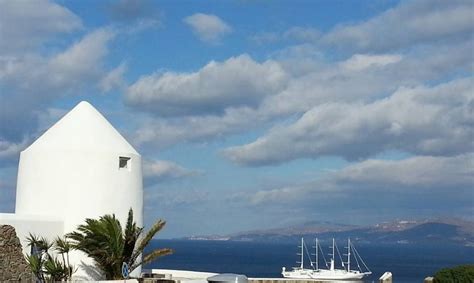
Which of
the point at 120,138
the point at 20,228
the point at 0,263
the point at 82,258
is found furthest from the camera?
the point at 120,138

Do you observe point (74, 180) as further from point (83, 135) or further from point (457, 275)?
point (457, 275)

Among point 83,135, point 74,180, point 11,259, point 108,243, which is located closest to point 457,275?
point 108,243

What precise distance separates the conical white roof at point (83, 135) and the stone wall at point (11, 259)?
4575 mm

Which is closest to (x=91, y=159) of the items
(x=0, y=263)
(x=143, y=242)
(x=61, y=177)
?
(x=61, y=177)

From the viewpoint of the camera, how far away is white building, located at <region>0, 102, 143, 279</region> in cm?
2447

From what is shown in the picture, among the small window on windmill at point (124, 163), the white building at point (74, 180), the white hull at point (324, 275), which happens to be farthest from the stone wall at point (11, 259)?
the white hull at point (324, 275)

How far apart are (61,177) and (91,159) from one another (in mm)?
1187

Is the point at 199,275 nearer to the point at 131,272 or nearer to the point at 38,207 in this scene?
the point at 131,272

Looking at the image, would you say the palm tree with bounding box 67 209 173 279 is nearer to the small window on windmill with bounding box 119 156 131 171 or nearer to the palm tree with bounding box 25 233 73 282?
the palm tree with bounding box 25 233 73 282

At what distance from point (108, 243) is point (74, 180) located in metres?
2.70

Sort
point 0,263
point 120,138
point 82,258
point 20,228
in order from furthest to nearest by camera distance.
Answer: point 120,138
point 82,258
point 20,228
point 0,263

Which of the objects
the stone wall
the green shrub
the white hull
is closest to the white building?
the stone wall

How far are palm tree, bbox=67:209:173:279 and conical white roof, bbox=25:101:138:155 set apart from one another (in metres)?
2.68

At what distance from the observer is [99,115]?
88.6 ft
